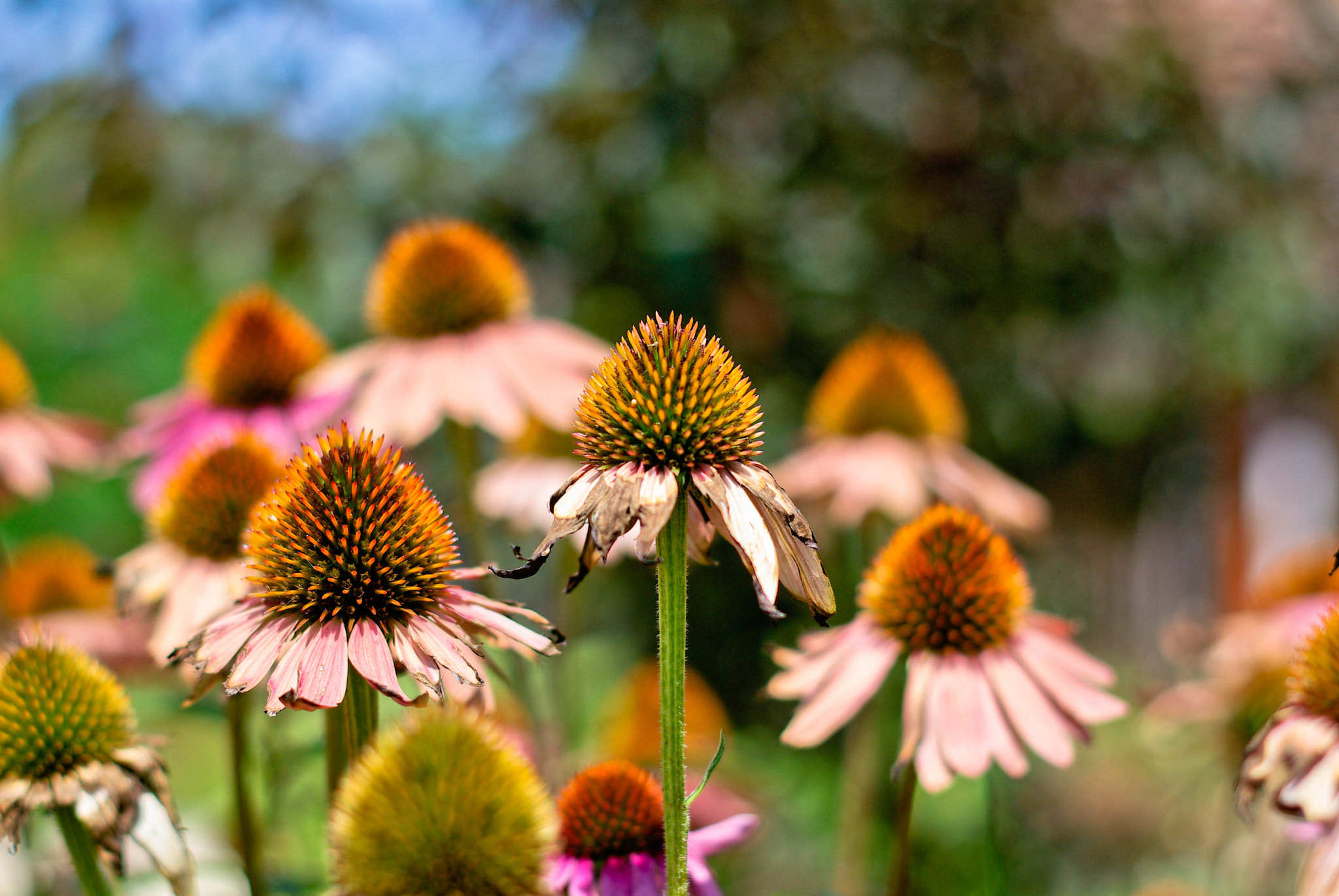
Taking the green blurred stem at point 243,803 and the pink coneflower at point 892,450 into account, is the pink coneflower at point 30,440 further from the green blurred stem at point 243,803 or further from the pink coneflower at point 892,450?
the pink coneflower at point 892,450

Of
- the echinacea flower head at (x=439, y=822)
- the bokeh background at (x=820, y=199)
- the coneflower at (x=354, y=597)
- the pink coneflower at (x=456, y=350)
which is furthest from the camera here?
the bokeh background at (x=820, y=199)

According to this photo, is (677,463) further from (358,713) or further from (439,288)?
(439,288)

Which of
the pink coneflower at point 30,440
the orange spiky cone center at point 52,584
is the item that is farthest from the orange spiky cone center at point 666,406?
the orange spiky cone center at point 52,584

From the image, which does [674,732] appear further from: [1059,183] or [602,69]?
[1059,183]

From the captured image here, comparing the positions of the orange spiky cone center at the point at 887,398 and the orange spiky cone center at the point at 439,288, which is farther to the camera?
the orange spiky cone center at the point at 887,398

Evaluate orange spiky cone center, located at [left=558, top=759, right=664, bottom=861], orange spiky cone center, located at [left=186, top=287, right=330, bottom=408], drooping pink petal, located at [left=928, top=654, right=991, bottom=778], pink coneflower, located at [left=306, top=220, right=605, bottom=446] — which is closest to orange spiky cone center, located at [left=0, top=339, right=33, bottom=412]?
orange spiky cone center, located at [left=186, top=287, right=330, bottom=408]

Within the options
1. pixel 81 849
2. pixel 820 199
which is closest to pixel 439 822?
pixel 81 849

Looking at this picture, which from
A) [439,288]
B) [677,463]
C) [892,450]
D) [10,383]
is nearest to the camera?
[677,463]
